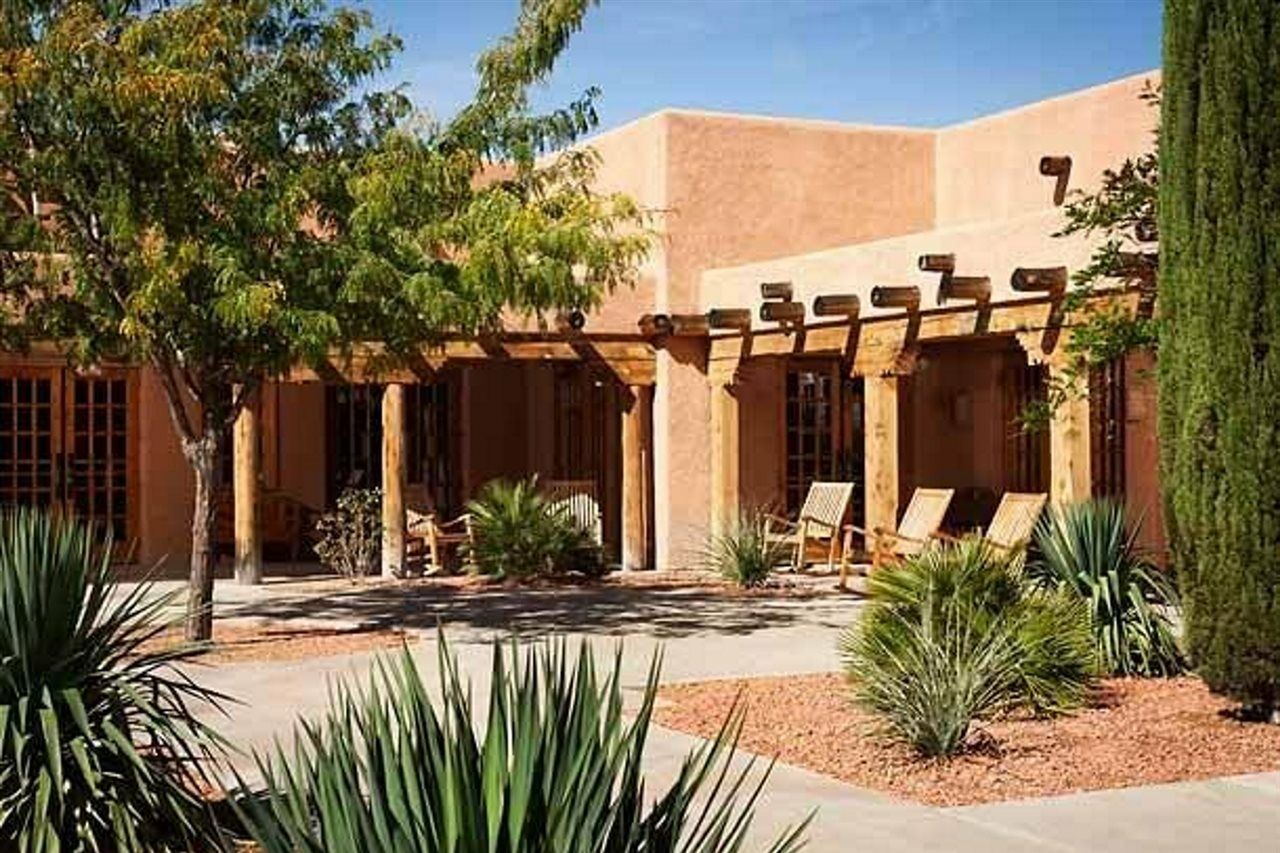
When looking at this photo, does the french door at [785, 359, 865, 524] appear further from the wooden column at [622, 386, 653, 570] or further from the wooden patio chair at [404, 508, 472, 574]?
the wooden patio chair at [404, 508, 472, 574]

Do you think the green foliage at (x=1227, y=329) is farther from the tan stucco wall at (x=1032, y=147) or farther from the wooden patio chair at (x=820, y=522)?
the wooden patio chair at (x=820, y=522)

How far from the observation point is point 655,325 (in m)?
19.5

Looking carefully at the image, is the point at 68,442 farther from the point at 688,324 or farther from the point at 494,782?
the point at 494,782

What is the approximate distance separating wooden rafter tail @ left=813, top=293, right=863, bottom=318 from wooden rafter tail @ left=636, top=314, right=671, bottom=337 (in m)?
2.73

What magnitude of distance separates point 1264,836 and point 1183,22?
4.34 m

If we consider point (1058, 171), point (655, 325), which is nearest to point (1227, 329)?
point (1058, 171)

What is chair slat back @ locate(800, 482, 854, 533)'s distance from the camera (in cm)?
1834

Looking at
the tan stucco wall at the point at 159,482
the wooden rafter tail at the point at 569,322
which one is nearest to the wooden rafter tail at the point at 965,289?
the wooden rafter tail at the point at 569,322

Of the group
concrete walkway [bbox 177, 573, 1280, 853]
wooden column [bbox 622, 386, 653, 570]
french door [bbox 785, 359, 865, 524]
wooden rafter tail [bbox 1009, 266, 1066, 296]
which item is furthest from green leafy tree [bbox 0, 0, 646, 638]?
french door [bbox 785, 359, 865, 524]

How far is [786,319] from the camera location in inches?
720

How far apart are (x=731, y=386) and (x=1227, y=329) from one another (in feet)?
36.0

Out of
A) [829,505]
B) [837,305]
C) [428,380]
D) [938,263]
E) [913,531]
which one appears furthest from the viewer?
[428,380]

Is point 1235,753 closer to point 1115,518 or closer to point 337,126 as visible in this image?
point 1115,518

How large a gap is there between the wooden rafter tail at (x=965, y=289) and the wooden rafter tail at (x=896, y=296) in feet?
2.69
